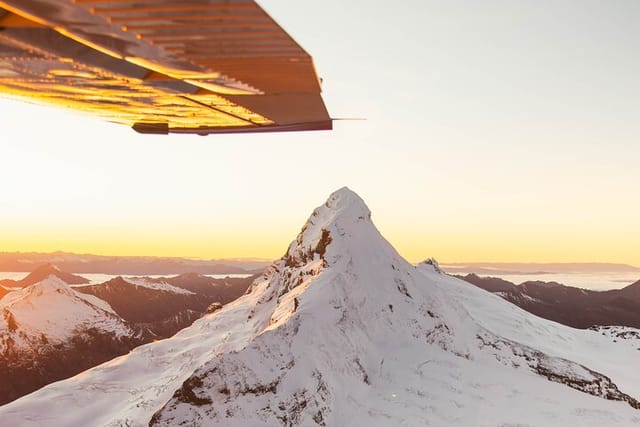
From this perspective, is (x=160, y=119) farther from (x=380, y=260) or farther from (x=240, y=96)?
(x=380, y=260)

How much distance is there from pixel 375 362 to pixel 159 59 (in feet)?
118

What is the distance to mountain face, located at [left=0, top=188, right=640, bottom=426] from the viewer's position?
28.6 metres

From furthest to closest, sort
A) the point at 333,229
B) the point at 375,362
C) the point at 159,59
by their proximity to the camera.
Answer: the point at 333,229 < the point at 375,362 < the point at 159,59

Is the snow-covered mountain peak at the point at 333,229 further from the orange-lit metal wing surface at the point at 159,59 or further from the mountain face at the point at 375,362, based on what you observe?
the orange-lit metal wing surface at the point at 159,59

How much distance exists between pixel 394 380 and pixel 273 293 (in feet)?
95.1

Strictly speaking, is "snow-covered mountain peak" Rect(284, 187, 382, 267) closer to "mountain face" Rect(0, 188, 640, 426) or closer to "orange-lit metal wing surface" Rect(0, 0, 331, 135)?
"mountain face" Rect(0, 188, 640, 426)

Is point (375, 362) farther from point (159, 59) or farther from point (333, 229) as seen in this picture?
point (159, 59)

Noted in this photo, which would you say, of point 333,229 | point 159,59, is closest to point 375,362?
point 333,229

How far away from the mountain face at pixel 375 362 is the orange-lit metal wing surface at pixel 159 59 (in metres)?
26.2

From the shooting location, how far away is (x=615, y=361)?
51688 millimetres

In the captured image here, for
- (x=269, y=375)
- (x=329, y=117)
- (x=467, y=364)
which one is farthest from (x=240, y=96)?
(x=467, y=364)

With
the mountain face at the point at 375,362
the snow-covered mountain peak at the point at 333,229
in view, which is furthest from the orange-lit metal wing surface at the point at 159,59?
the snow-covered mountain peak at the point at 333,229

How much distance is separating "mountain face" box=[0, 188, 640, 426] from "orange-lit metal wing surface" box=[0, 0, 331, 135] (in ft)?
86.1

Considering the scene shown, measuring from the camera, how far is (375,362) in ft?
119
